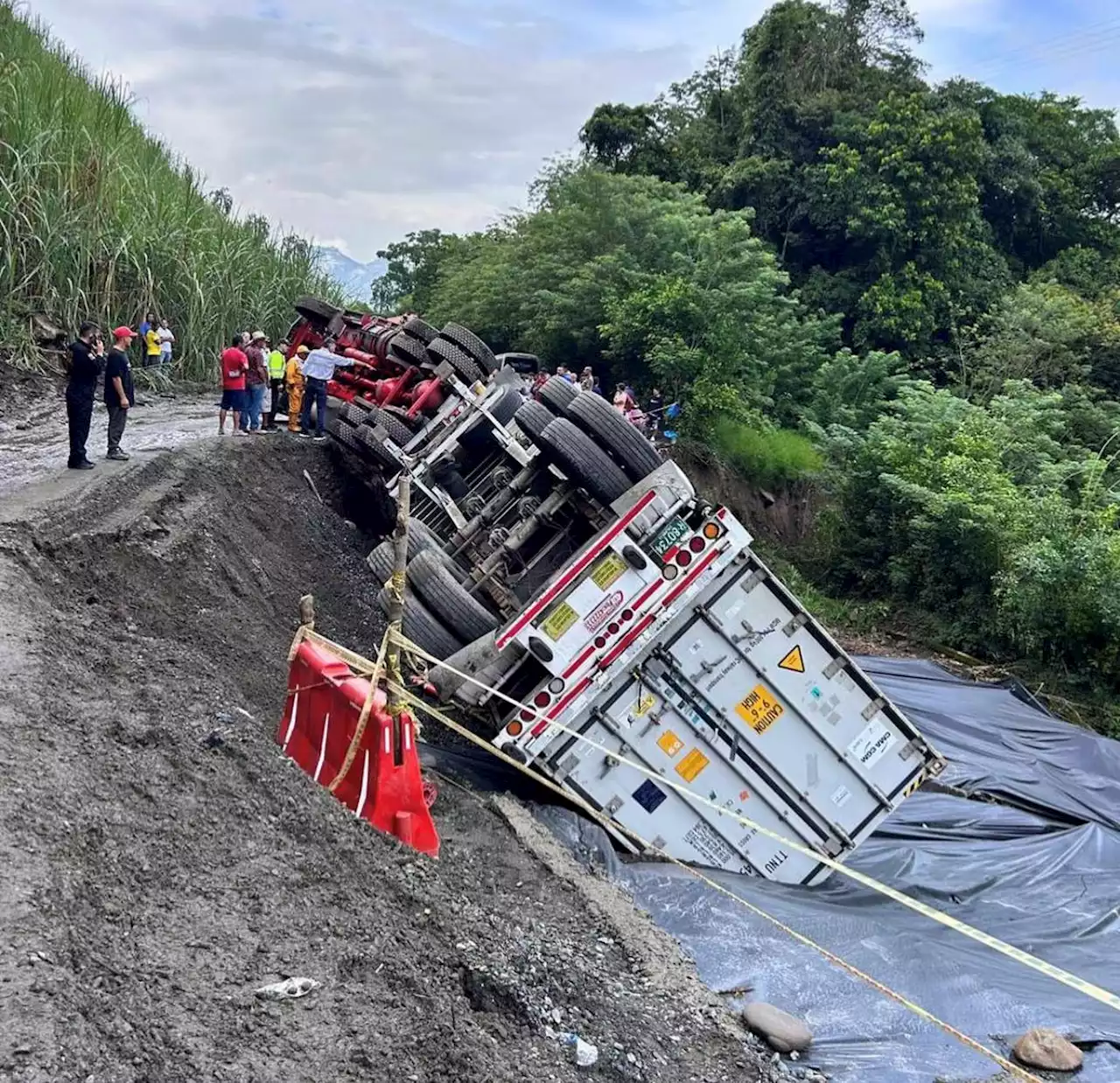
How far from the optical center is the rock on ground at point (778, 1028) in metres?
4.33

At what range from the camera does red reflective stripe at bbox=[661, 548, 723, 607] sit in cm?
627

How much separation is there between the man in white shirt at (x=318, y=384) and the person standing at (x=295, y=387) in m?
0.21

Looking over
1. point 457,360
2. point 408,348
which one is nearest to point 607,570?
point 457,360

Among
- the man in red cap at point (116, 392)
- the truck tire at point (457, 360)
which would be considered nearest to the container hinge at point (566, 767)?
the truck tire at point (457, 360)

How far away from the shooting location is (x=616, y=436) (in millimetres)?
6840

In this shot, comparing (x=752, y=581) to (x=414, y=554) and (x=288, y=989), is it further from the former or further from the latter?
(x=288, y=989)

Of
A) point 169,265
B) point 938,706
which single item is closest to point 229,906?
point 938,706

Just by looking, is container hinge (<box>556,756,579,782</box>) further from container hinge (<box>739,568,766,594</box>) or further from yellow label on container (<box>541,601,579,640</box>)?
container hinge (<box>739,568,766,594</box>)

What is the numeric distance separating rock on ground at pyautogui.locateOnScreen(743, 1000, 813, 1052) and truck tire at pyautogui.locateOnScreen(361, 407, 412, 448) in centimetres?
685

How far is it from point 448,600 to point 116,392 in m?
4.15

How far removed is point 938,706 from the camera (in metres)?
11.4

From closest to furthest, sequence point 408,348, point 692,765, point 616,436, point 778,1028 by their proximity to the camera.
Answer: point 778,1028 → point 692,765 → point 616,436 → point 408,348

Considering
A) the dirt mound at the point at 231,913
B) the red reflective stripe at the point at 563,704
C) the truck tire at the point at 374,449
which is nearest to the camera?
the dirt mound at the point at 231,913

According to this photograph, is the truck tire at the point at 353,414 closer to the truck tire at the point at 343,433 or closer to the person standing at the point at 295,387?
the truck tire at the point at 343,433
